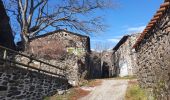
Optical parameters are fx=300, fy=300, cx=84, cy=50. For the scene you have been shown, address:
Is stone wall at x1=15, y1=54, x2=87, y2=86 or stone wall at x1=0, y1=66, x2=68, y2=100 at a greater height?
stone wall at x1=15, y1=54, x2=87, y2=86

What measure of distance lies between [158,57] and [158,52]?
0.58ft

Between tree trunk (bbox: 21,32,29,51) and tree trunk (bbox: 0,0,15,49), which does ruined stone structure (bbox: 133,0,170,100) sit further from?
tree trunk (bbox: 21,32,29,51)

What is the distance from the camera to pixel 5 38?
72.6 feet

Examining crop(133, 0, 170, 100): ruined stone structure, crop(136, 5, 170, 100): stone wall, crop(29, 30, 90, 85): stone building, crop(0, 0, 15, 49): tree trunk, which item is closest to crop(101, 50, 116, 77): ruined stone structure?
crop(29, 30, 90, 85): stone building

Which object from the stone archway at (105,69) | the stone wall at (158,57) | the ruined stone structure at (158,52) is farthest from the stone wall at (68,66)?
the stone archway at (105,69)

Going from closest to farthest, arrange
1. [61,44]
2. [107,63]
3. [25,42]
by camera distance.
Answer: [25,42] < [61,44] < [107,63]

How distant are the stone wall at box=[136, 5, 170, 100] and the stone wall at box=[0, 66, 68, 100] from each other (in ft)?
17.7

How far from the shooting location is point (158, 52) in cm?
1050

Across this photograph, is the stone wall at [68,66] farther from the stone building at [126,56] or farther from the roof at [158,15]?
the stone building at [126,56]

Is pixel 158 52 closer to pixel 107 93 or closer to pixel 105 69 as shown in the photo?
pixel 107 93

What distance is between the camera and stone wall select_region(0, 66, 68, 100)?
12880 mm

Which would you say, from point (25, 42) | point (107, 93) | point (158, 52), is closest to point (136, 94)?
point (107, 93)

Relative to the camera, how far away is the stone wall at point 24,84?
42.3 ft

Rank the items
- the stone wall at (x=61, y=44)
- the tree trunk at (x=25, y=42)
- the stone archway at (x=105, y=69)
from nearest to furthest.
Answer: the tree trunk at (x=25, y=42), the stone wall at (x=61, y=44), the stone archway at (x=105, y=69)
